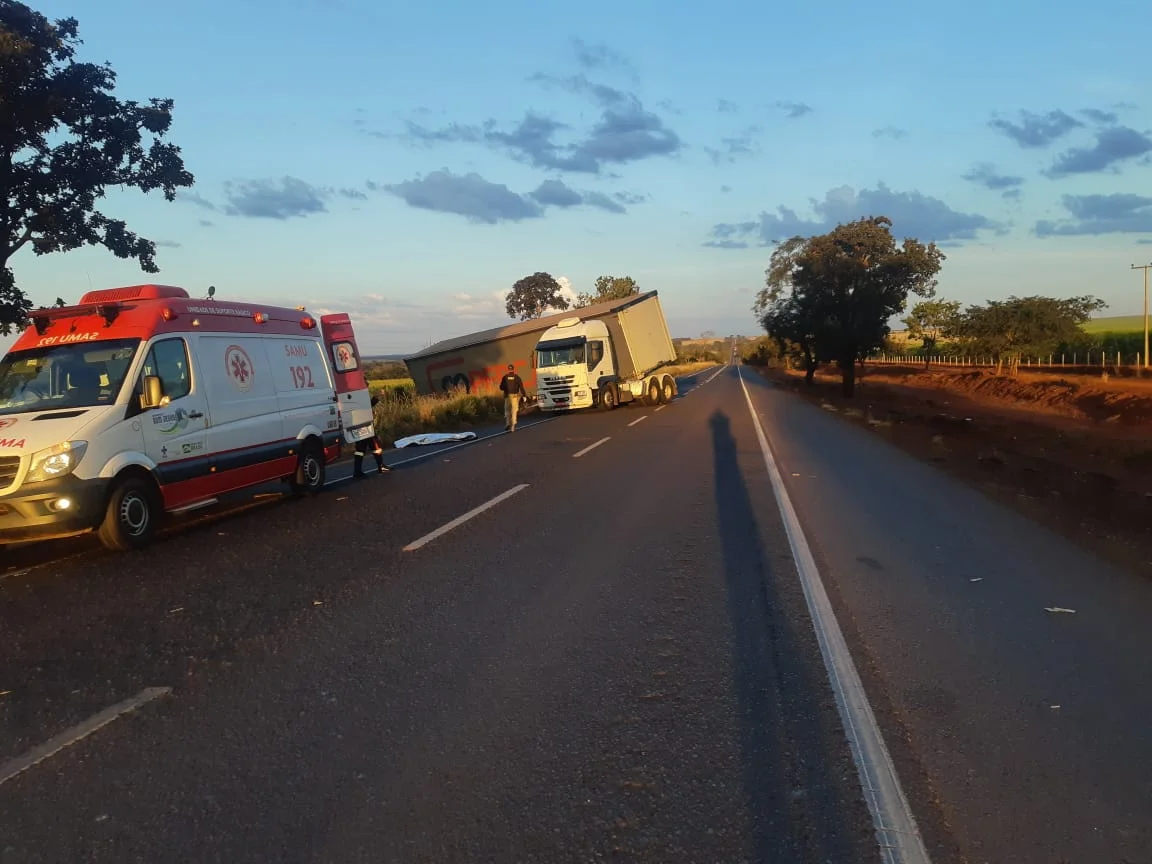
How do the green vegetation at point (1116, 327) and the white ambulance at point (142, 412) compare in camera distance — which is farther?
the green vegetation at point (1116, 327)

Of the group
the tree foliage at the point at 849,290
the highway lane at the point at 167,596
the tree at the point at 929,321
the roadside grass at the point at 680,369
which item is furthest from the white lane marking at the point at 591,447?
the tree at the point at 929,321

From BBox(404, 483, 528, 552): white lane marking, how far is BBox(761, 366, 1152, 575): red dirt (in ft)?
20.7

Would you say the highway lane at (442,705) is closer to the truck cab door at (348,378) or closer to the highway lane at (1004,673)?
the highway lane at (1004,673)

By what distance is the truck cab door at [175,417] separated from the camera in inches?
340

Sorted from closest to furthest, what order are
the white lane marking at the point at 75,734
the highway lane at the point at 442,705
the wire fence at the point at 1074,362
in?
the highway lane at the point at 442,705, the white lane marking at the point at 75,734, the wire fence at the point at 1074,362

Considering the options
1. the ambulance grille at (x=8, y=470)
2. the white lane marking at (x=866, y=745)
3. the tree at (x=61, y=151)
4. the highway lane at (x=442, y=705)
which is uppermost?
the tree at (x=61, y=151)

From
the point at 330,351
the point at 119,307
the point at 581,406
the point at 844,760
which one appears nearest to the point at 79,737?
the point at 844,760

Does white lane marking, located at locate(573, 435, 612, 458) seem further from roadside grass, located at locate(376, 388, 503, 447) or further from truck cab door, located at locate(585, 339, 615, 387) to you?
truck cab door, located at locate(585, 339, 615, 387)

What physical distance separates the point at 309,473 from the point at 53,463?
176 inches

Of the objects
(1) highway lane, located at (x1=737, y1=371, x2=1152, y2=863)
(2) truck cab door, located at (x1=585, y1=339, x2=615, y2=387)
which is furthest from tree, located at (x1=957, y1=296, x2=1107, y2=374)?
(1) highway lane, located at (x1=737, y1=371, x2=1152, y2=863)

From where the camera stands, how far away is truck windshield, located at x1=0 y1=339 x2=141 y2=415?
8.45 metres

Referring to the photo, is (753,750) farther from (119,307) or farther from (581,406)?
(581,406)

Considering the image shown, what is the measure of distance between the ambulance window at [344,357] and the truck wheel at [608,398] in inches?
629

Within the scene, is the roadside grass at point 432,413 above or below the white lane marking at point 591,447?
above
